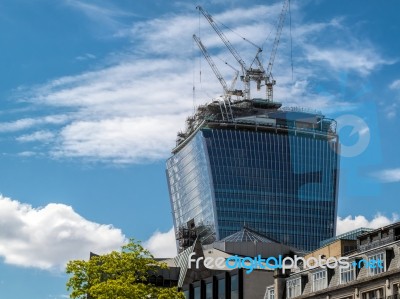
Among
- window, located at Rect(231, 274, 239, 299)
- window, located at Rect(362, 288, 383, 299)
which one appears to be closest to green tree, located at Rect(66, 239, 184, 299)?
window, located at Rect(362, 288, 383, 299)

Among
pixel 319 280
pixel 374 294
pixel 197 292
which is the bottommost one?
pixel 374 294

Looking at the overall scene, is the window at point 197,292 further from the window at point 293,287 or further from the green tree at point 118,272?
the green tree at point 118,272

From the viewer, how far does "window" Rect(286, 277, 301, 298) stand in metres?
123

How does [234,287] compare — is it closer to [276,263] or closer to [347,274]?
[276,263]

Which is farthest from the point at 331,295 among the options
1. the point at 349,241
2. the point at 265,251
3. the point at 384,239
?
the point at 265,251

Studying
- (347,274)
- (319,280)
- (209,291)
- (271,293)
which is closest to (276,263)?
(271,293)

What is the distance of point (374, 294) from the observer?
105000 millimetres

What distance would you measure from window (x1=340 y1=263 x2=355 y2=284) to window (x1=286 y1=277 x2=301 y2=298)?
11.3 metres

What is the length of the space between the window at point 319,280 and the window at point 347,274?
375 cm

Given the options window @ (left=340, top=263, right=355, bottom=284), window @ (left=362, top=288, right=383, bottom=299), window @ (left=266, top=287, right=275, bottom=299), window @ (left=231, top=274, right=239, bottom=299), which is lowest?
window @ (left=362, top=288, right=383, bottom=299)

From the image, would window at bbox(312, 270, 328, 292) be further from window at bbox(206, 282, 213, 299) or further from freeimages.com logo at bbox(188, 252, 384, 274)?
window at bbox(206, 282, 213, 299)

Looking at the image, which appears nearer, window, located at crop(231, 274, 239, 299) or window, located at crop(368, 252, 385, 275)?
window, located at crop(368, 252, 385, 275)

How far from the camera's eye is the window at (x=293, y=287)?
12256cm

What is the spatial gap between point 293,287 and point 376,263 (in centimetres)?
2093
